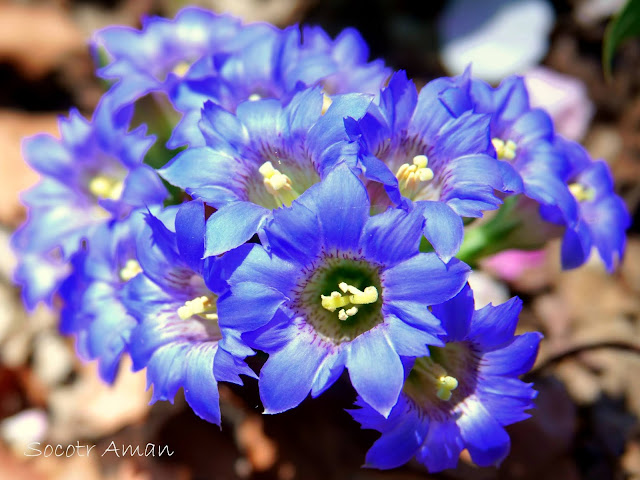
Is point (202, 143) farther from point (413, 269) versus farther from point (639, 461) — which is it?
point (639, 461)

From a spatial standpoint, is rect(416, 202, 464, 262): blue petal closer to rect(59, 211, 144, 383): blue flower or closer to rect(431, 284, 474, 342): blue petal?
rect(431, 284, 474, 342): blue petal

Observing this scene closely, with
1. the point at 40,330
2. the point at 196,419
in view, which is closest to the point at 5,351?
the point at 40,330

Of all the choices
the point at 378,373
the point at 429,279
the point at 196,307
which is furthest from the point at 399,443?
the point at 196,307

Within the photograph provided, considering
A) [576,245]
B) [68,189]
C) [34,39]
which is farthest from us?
[34,39]

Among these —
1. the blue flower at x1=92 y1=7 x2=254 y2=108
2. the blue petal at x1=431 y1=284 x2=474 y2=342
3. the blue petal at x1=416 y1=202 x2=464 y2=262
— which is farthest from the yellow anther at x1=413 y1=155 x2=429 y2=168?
the blue flower at x1=92 y1=7 x2=254 y2=108

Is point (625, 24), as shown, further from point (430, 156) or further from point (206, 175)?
point (206, 175)

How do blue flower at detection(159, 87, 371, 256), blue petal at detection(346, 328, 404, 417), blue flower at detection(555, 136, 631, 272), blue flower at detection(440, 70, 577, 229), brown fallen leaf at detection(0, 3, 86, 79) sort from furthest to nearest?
brown fallen leaf at detection(0, 3, 86, 79) → blue flower at detection(555, 136, 631, 272) → blue flower at detection(440, 70, 577, 229) → blue flower at detection(159, 87, 371, 256) → blue petal at detection(346, 328, 404, 417)

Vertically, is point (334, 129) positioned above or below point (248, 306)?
above
